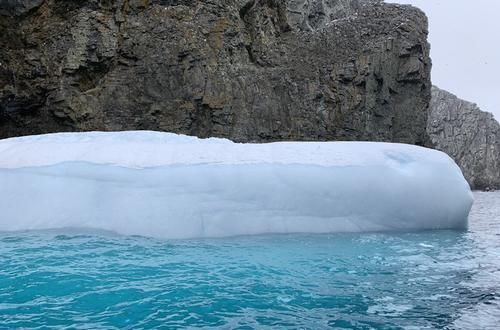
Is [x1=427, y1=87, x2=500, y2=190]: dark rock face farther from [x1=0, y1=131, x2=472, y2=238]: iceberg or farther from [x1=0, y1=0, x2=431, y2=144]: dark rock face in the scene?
[x1=0, y1=131, x2=472, y2=238]: iceberg

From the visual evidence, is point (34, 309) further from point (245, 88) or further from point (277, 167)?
point (245, 88)

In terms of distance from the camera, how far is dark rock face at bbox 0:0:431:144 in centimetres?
1450

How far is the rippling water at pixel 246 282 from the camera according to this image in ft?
8.16

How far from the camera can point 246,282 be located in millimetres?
3180

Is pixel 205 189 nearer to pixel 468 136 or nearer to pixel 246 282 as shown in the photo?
pixel 246 282

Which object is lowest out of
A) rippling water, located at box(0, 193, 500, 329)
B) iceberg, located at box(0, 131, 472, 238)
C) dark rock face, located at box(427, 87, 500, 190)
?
rippling water, located at box(0, 193, 500, 329)

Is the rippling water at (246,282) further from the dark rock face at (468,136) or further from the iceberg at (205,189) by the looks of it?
the dark rock face at (468,136)

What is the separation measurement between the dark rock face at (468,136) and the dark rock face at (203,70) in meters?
26.9

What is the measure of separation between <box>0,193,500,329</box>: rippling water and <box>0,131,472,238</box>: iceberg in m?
0.20

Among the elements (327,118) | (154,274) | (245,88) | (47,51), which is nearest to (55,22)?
(47,51)

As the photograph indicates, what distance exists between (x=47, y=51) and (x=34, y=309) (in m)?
13.8

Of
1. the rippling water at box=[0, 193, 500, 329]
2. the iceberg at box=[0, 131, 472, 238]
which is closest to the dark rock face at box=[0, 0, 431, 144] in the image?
the iceberg at box=[0, 131, 472, 238]

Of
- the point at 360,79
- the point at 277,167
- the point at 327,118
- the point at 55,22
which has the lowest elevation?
the point at 277,167

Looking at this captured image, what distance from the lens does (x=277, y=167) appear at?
4801mm
